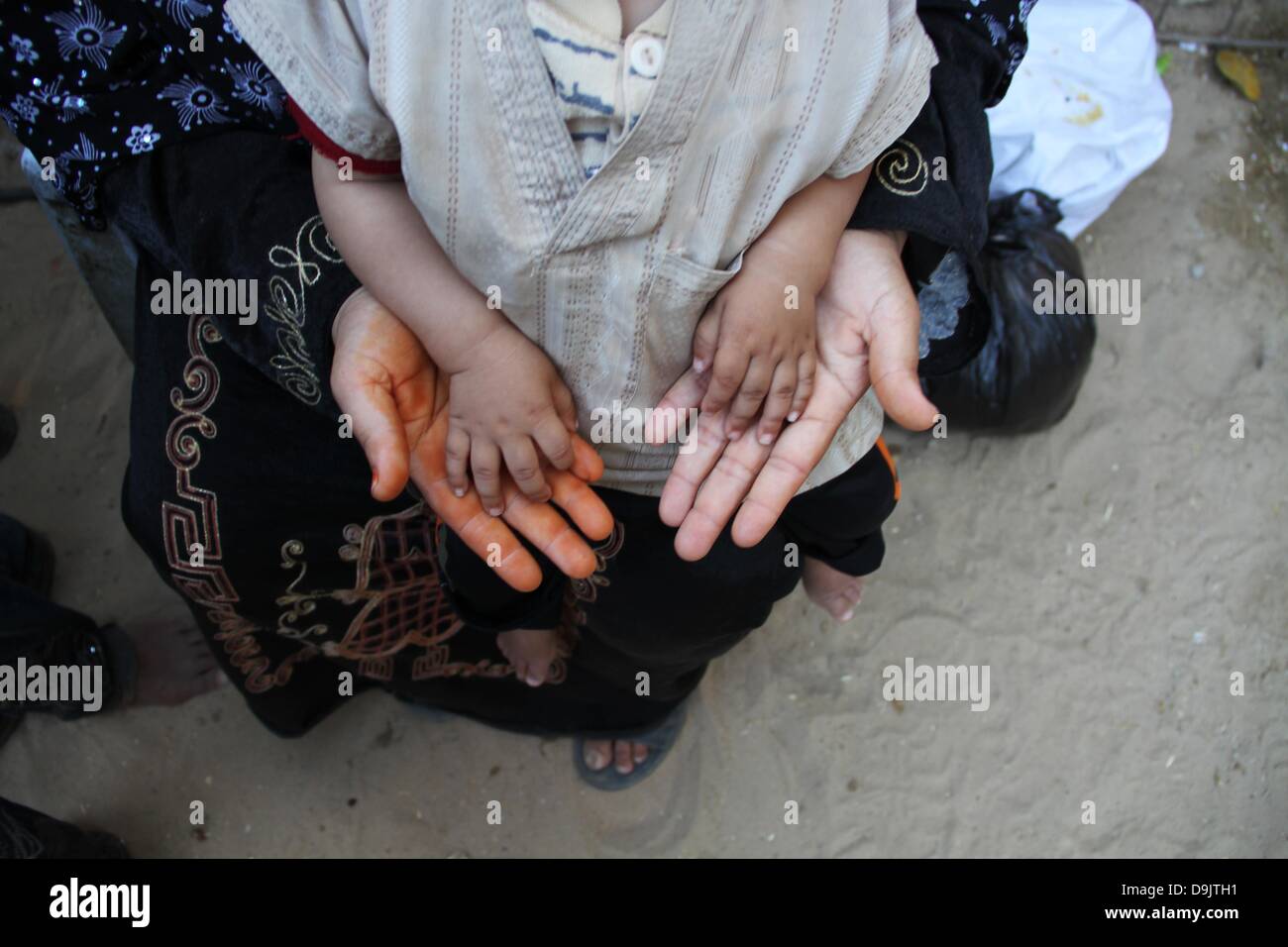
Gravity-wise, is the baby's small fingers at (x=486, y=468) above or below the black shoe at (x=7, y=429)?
below

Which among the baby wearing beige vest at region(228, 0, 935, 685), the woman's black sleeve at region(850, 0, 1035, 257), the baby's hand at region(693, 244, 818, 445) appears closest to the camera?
the baby wearing beige vest at region(228, 0, 935, 685)

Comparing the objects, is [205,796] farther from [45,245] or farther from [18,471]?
[45,245]

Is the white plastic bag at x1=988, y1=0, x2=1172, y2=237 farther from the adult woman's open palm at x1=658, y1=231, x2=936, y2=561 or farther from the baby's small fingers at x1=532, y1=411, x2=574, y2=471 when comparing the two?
the baby's small fingers at x1=532, y1=411, x2=574, y2=471

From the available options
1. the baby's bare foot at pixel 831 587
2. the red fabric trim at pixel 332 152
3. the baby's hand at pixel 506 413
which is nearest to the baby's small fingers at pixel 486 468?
the baby's hand at pixel 506 413

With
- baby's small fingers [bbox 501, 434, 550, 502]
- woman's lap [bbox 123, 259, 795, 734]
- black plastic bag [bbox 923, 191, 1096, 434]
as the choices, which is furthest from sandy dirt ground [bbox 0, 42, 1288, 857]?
baby's small fingers [bbox 501, 434, 550, 502]

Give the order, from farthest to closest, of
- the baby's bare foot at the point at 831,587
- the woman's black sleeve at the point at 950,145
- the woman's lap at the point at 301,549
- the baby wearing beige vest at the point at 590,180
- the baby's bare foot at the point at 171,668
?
1. the baby's bare foot at the point at 171,668
2. the baby's bare foot at the point at 831,587
3. the woman's lap at the point at 301,549
4. the woman's black sleeve at the point at 950,145
5. the baby wearing beige vest at the point at 590,180

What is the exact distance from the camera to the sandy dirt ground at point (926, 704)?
2.06 metres

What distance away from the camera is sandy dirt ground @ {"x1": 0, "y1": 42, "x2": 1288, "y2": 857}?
2064 mm

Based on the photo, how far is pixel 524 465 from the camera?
1.23m

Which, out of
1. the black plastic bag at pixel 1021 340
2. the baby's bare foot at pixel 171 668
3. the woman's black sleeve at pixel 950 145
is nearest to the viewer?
the woman's black sleeve at pixel 950 145

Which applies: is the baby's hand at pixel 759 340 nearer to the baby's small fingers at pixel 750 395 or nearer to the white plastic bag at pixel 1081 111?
the baby's small fingers at pixel 750 395

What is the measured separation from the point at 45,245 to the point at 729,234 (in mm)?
2073

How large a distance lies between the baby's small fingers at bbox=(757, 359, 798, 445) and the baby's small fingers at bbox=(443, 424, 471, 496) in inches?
14.9

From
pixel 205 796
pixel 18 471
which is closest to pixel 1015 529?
pixel 205 796
